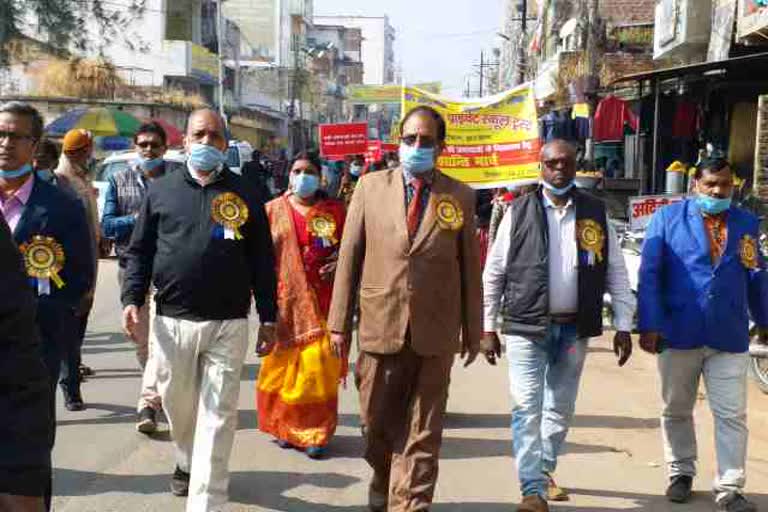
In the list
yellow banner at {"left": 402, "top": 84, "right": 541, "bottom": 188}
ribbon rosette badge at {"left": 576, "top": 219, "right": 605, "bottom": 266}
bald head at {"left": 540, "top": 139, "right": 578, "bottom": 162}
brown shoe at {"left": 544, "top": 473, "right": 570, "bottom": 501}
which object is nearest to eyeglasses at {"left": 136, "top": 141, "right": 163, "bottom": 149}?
bald head at {"left": 540, "top": 139, "right": 578, "bottom": 162}

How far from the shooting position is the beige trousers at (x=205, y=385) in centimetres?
484

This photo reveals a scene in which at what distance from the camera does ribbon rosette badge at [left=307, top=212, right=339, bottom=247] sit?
21.1 feet

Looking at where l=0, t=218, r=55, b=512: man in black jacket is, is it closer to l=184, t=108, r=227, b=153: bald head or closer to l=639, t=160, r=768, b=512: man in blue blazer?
l=184, t=108, r=227, b=153: bald head

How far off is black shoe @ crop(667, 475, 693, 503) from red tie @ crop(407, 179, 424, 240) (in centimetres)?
206

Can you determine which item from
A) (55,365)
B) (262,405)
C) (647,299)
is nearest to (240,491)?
(262,405)

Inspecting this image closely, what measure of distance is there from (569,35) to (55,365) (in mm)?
27419

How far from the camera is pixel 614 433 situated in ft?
23.3

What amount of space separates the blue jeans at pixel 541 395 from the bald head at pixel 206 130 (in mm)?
1766

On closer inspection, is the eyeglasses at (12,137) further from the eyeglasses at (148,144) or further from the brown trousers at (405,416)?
the eyeglasses at (148,144)

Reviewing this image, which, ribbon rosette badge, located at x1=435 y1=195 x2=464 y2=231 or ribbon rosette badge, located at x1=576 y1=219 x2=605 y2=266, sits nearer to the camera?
ribbon rosette badge, located at x1=435 y1=195 x2=464 y2=231

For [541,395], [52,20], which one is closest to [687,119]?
[541,395]

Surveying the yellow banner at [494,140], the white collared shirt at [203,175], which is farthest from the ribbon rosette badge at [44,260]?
the yellow banner at [494,140]

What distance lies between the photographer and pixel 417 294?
4793 millimetres

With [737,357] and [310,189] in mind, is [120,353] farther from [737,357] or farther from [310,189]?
[737,357]
